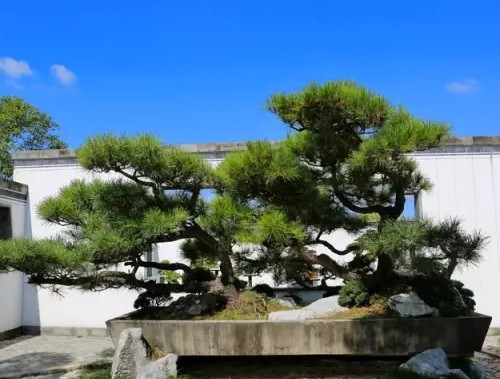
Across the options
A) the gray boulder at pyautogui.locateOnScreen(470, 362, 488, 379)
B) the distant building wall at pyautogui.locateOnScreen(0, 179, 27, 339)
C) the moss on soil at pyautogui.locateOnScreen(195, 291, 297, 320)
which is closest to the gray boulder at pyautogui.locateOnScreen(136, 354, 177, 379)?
the moss on soil at pyautogui.locateOnScreen(195, 291, 297, 320)

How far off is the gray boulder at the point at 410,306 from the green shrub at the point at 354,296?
0.75 feet

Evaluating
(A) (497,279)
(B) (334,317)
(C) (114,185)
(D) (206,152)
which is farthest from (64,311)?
(A) (497,279)

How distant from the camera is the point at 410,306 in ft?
11.6

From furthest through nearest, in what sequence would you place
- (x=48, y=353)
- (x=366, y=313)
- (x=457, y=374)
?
(x=48, y=353) → (x=366, y=313) → (x=457, y=374)

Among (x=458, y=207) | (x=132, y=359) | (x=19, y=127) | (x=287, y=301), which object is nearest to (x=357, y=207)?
(x=287, y=301)

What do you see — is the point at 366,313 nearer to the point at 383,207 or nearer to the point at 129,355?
the point at 383,207

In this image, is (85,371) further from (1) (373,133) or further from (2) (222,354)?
(1) (373,133)

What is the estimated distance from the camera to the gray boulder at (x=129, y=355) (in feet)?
11.4

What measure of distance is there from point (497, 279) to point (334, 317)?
2851 mm

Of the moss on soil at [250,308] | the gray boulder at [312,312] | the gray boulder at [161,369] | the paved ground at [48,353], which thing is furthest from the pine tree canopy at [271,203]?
the paved ground at [48,353]

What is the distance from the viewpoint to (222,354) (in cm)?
356

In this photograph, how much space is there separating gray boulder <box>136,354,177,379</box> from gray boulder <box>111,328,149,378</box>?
7cm

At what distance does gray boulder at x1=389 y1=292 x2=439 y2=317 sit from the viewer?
352 cm

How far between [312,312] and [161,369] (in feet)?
3.75
